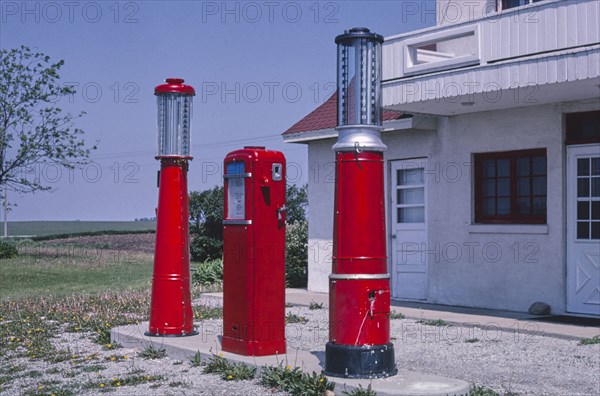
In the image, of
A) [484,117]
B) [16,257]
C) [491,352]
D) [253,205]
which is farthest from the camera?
[16,257]

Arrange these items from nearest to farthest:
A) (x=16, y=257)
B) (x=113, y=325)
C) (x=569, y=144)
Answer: (x=113, y=325), (x=569, y=144), (x=16, y=257)

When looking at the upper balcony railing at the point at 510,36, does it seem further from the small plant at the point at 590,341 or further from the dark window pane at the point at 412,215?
the small plant at the point at 590,341

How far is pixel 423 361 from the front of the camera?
9.13 meters

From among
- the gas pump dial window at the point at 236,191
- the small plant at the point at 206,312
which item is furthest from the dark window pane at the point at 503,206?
the gas pump dial window at the point at 236,191

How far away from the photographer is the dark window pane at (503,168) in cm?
1345

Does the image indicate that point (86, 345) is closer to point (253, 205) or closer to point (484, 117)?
point (253, 205)

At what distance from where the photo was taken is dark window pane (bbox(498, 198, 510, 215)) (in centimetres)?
1346

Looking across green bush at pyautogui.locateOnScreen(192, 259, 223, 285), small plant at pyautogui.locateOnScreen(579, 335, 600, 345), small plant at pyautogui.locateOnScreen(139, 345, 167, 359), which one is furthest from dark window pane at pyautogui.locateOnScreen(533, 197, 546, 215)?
green bush at pyautogui.locateOnScreen(192, 259, 223, 285)

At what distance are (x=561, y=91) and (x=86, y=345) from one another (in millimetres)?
6926

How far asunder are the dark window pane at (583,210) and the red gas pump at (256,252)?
5.75 metres

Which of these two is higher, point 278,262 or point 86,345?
point 278,262

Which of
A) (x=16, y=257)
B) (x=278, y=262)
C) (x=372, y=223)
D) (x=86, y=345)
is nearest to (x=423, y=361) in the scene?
(x=278, y=262)

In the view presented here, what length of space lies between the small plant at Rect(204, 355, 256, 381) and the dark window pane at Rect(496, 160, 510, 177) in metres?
6.74

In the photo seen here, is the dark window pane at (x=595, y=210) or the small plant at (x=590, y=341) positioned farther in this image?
the dark window pane at (x=595, y=210)
